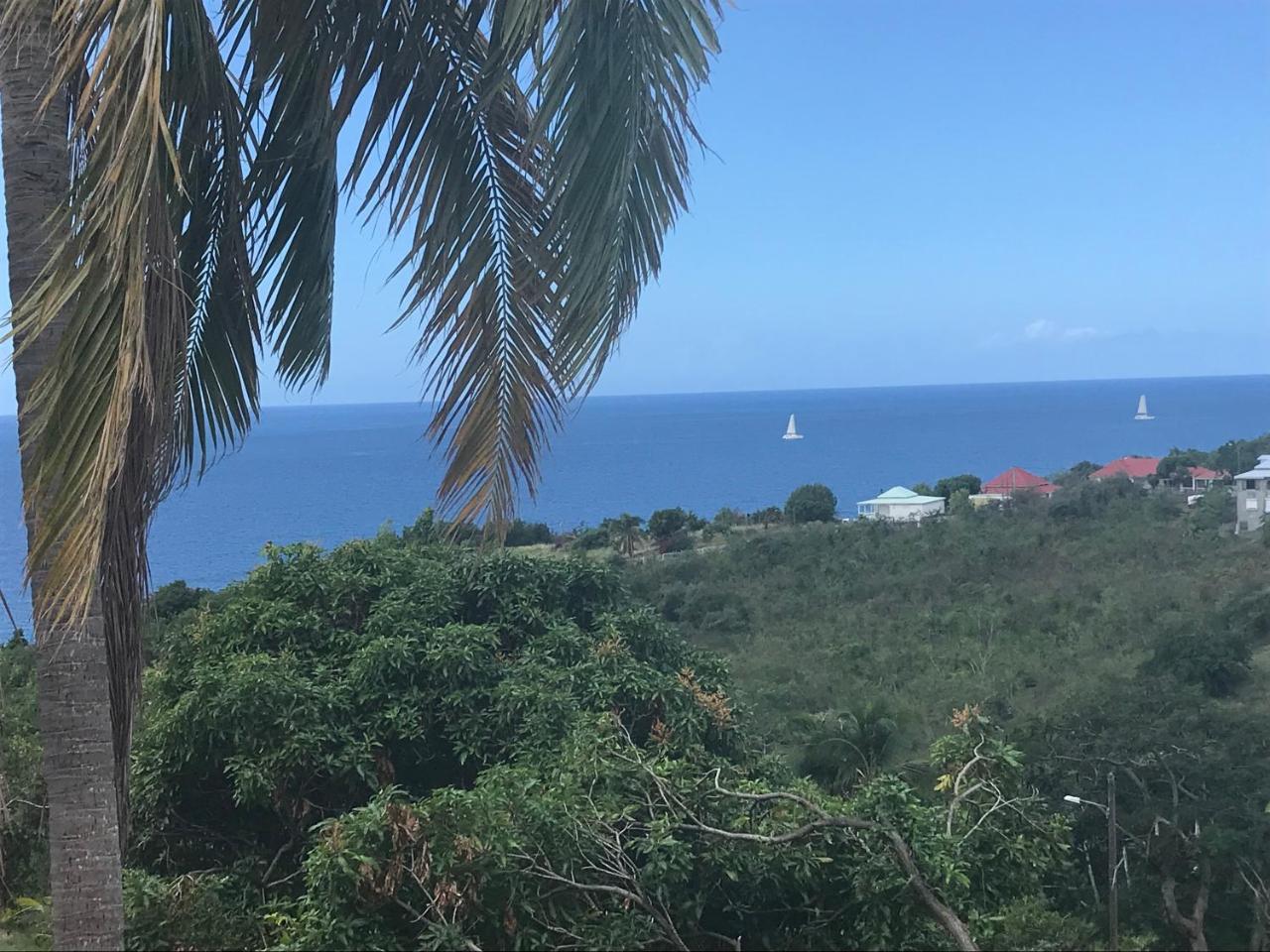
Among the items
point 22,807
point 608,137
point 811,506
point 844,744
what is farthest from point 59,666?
point 811,506

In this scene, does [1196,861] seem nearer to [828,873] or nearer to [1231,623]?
[828,873]

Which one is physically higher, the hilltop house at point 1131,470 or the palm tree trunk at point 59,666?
the palm tree trunk at point 59,666

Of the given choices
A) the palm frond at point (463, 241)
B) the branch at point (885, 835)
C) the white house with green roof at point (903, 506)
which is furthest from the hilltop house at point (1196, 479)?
the palm frond at point (463, 241)

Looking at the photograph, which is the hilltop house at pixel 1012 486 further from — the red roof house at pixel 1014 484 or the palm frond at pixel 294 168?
the palm frond at pixel 294 168

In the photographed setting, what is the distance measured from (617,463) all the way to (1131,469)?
36475 mm

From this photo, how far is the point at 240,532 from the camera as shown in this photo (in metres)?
21.6

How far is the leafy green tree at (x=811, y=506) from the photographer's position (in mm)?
27812

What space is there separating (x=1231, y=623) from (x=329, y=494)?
24880 millimetres

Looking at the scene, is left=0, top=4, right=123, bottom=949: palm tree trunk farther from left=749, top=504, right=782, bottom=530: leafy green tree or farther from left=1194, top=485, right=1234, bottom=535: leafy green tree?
left=749, top=504, right=782, bottom=530: leafy green tree

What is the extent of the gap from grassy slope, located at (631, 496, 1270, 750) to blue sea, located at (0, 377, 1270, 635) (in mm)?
3829

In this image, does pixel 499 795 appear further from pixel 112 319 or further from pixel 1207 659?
pixel 1207 659

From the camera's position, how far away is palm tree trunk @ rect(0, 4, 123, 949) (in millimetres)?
2209

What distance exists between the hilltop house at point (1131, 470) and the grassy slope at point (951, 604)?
6.01 m

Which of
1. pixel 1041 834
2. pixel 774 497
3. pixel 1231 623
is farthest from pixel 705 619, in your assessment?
pixel 774 497
